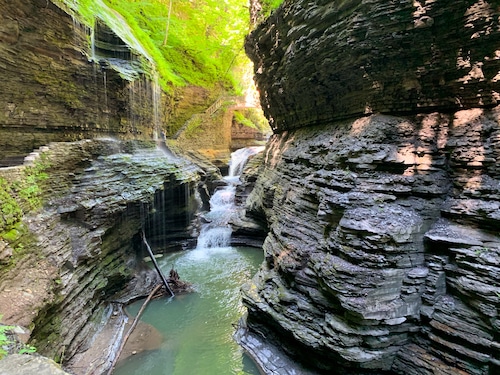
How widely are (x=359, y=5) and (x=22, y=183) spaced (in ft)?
26.8

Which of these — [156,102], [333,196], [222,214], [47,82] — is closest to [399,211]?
[333,196]

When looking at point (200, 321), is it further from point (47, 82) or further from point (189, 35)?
point (189, 35)

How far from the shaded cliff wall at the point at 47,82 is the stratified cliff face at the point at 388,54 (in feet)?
21.7

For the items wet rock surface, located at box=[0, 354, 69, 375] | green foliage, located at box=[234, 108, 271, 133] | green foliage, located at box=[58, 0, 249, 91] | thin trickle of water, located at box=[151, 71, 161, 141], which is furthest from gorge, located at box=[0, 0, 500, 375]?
green foliage, located at box=[234, 108, 271, 133]

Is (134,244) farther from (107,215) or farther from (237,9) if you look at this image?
(237,9)

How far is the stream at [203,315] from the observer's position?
607 cm

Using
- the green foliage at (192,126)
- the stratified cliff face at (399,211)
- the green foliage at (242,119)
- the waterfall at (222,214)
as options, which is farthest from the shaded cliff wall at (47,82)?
the green foliage at (242,119)

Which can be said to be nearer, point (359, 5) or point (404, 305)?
point (404, 305)

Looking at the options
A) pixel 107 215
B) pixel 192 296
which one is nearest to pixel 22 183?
pixel 107 215

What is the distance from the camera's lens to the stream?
239 inches

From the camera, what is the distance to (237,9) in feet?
63.9

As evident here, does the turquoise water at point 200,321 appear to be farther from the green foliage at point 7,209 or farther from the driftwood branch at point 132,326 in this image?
the green foliage at point 7,209

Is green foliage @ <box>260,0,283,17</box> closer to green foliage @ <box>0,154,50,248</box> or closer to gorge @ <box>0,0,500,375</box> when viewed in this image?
gorge @ <box>0,0,500,375</box>

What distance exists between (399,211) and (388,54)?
3238mm
